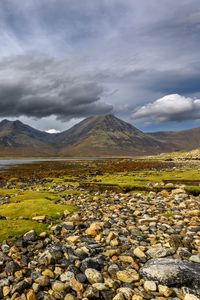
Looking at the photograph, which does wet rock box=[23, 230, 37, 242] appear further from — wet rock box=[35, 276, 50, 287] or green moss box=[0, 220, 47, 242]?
wet rock box=[35, 276, 50, 287]

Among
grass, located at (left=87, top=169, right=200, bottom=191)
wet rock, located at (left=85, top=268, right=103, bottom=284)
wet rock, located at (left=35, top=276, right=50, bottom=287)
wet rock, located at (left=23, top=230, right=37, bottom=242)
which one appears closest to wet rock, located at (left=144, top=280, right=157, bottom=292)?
wet rock, located at (left=85, top=268, right=103, bottom=284)

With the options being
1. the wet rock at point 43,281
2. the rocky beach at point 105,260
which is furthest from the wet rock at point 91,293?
the wet rock at point 43,281

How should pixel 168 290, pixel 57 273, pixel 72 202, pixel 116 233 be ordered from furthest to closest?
pixel 72 202
pixel 116 233
pixel 57 273
pixel 168 290

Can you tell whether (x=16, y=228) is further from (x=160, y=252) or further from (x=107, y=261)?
(x=160, y=252)

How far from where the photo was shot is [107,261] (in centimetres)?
968

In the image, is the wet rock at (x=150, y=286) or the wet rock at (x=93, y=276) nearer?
the wet rock at (x=150, y=286)

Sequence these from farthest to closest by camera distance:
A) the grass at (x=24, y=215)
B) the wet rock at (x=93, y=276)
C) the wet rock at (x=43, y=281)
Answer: the grass at (x=24, y=215)
the wet rock at (x=93, y=276)
the wet rock at (x=43, y=281)

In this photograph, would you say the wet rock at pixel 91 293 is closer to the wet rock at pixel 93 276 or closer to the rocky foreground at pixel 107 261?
the rocky foreground at pixel 107 261

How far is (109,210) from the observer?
1727 cm

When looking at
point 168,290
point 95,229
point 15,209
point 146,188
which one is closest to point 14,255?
point 95,229

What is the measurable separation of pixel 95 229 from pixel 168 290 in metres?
4.93

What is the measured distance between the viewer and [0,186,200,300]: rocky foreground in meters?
7.99

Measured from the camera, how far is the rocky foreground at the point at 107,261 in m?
7.99

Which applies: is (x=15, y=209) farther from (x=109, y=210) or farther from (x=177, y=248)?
(x=177, y=248)
